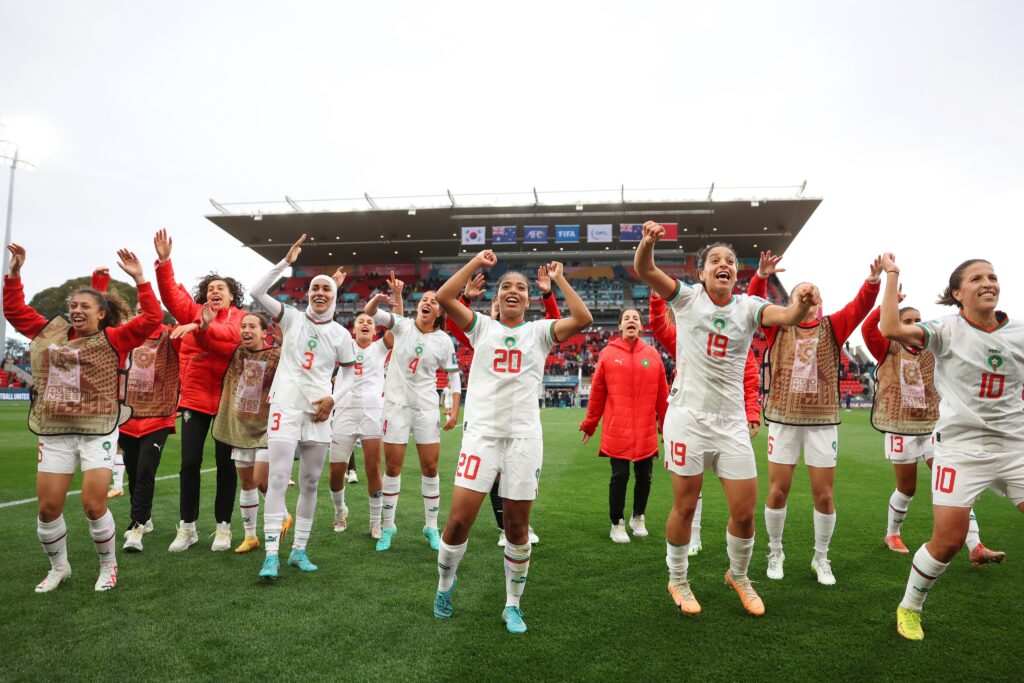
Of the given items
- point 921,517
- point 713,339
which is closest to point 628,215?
point 921,517

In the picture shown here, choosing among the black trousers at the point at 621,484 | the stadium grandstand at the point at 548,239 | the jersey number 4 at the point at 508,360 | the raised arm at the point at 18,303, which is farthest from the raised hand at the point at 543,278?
the stadium grandstand at the point at 548,239

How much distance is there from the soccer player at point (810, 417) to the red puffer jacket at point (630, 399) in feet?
4.69

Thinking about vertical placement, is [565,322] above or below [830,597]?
above

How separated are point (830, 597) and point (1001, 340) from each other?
2207 millimetres

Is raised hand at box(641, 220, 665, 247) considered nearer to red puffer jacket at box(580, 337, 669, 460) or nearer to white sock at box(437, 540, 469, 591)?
white sock at box(437, 540, 469, 591)

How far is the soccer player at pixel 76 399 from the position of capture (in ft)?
14.1

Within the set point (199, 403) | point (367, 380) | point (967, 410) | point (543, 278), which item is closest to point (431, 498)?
point (367, 380)

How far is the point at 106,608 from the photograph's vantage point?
13.2 ft

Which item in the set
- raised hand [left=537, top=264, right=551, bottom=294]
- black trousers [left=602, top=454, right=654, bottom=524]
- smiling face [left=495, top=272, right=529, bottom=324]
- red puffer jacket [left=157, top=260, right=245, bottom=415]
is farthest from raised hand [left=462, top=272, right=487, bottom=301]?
red puffer jacket [left=157, top=260, right=245, bottom=415]

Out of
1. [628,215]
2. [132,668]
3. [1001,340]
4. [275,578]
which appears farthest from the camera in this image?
[628,215]

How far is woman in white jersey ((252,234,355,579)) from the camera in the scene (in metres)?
4.80

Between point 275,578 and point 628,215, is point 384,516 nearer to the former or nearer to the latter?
point 275,578

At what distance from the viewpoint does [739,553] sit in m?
4.03

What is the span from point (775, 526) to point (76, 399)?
5762mm
